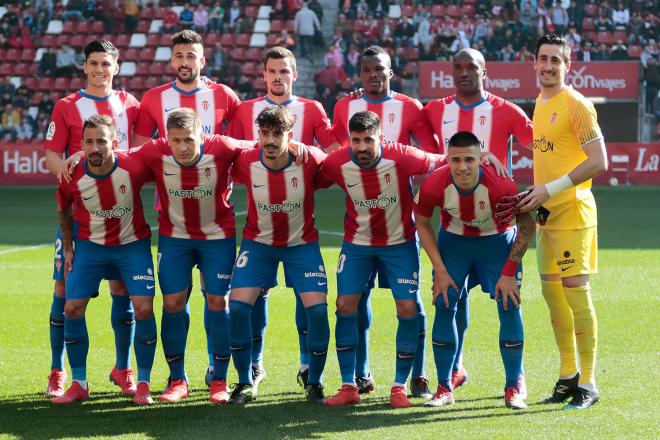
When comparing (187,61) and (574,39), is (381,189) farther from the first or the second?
(574,39)

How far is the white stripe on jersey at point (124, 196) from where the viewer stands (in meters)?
6.50

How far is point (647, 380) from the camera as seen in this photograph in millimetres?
6758

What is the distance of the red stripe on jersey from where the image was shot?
21.2 feet

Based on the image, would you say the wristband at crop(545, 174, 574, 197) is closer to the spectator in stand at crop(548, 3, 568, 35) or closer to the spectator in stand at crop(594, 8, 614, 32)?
the spectator in stand at crop(548, 3, 568, 35)

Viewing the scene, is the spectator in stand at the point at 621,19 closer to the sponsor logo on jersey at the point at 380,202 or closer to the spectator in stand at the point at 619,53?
the spectator in stand at the point at 619,53

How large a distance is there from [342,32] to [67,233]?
2087 cm

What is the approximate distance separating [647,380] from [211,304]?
280 centimetres

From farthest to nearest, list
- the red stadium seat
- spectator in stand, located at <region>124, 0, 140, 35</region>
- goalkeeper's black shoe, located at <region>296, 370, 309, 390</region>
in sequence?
spectator in stand, located at <region>124, 0, 140, 35</region> → the red stadium seat → goalkeeper's black shoe, located at <region>296, 370, 309, 390</region>

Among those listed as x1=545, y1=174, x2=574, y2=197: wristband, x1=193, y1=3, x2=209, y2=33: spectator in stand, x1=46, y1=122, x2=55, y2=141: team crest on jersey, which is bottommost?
x1=545, y1=174, x2=574, y2=197: wristband

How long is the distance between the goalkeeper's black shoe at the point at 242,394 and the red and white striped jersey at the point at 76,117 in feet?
6.12

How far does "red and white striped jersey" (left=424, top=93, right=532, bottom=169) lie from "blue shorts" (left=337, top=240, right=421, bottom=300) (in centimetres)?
92

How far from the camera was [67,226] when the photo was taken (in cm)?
664

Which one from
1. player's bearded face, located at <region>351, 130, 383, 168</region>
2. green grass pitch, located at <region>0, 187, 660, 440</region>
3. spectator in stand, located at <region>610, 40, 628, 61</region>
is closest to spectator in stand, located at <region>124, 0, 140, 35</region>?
spectator in stand, located at <region>610, 40, 628, 61</region>

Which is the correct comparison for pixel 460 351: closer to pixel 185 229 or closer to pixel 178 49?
pixel 185 229
